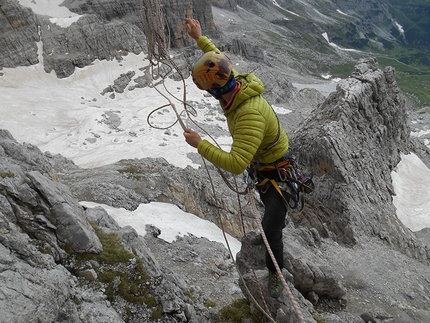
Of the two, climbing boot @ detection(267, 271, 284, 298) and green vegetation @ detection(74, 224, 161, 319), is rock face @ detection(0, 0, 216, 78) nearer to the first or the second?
green vegetation @ detection(74, 224, 161, 319)

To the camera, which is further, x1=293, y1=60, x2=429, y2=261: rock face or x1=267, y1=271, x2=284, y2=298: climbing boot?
x1=293, y1=60, x2=429, y2=261: rock face

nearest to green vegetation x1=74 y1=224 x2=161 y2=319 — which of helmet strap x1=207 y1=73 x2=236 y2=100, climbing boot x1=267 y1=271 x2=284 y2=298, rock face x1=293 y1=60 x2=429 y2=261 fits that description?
climbing boot x1=267 y1=271 x2=284 y2=298

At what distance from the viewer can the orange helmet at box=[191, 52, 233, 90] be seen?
5.29 meters

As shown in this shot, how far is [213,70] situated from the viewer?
17.4ft

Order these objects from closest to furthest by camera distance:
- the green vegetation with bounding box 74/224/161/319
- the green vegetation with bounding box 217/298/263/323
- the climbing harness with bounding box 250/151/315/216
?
the climbing harness with bounding box 250/151/315/216, the green vegetation with bounding box 74/224/161/319, the green vegetation with bounding box 217/298/263/323

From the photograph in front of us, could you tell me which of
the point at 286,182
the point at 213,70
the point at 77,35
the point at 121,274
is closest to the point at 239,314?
the point at 121,274

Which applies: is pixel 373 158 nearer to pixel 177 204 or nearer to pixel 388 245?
pixel 388 245

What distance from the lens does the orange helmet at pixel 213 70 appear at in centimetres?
529

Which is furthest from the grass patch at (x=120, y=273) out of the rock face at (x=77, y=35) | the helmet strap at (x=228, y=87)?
the rock face at (x=77, y=35)

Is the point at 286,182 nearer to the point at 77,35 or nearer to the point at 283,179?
the point at 283,179

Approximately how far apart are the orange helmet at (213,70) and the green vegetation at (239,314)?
5989 mm

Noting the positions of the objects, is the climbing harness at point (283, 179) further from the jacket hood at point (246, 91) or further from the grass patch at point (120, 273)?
the grass patch at point (120, 273)

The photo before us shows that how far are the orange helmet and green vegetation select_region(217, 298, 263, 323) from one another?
5.99m

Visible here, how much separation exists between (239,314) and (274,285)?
56.0 inches
